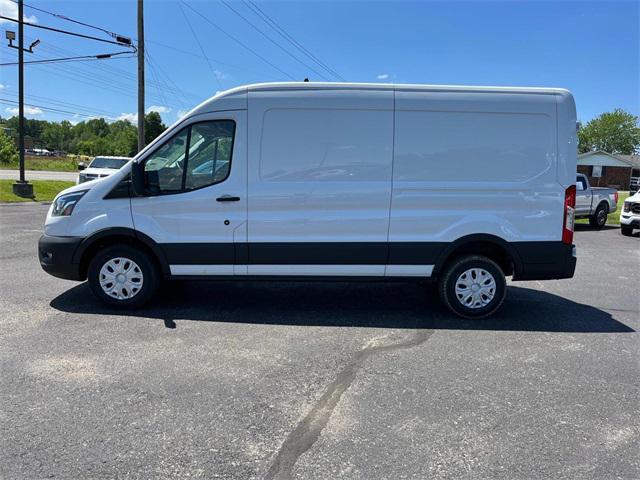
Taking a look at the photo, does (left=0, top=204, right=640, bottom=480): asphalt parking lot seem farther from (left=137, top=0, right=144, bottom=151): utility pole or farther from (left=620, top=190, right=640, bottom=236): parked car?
(left=137, top=0, right=144, bottom=151): utility pole

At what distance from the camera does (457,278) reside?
18.9 feet

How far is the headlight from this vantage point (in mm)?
5699

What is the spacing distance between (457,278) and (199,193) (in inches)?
119

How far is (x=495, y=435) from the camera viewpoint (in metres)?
3.32

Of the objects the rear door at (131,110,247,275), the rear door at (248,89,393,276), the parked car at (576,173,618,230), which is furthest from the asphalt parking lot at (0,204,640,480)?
the parked car at (576,173,618,230)

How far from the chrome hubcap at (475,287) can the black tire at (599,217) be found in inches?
548

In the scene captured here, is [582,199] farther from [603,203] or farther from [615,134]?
[615,134]

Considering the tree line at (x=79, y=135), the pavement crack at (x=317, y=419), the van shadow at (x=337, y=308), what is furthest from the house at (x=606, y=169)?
the tree line at (x=79, y=135)

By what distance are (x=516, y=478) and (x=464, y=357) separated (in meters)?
1.80

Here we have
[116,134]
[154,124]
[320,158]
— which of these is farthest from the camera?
[116,134]

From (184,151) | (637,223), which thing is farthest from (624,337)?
(637,223)

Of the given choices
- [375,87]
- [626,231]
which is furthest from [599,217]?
[375,87]

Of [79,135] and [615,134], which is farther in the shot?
[79,135]

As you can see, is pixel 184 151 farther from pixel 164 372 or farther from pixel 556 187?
pixel 556 187
